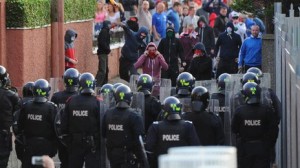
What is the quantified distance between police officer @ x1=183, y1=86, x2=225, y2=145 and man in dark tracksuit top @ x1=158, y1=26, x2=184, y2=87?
9.54 m

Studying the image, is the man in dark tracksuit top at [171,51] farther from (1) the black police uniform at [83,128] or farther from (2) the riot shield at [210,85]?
(1) the black police uniform at [83,128]

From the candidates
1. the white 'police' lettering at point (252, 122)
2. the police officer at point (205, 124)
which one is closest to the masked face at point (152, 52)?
the white 'police' lettering at point (252, 122)

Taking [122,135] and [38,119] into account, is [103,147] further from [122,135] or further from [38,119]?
[122,135]

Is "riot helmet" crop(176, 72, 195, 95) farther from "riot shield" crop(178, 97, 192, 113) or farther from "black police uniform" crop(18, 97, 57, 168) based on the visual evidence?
"black police uniform" crop(18, 97, 57, 168)

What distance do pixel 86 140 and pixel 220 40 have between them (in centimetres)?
1009

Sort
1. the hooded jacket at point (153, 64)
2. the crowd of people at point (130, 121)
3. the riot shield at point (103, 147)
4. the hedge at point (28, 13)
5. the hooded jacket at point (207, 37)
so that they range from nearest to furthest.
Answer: the crowd of people at point (130, 121), the riot shield at point (103, 147), the hooded jacket at point (153, 64), the hedge at point (28, 13), the hooded jacket at point (207, 37)

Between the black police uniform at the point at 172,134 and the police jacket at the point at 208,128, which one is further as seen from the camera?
the police jacket at the point at 208,128

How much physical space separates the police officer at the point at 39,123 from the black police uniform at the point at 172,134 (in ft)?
7.88

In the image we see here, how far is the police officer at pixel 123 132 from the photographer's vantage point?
12594 mm

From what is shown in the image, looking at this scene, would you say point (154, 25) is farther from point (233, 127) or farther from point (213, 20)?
point (233, 127)

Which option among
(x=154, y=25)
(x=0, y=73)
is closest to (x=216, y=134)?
(x=0, y=73)

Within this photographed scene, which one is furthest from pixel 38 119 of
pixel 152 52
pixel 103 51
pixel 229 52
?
pixel 103 51

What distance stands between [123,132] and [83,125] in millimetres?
1029

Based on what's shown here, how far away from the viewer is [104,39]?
1022 inches
